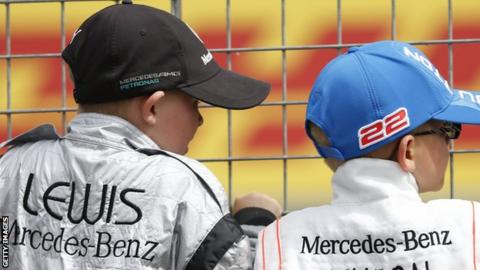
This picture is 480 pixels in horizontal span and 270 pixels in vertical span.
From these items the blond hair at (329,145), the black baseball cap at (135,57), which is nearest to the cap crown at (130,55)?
the black baseball cap at (135,57)

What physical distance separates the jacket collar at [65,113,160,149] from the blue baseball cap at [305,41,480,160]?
11.6 inches

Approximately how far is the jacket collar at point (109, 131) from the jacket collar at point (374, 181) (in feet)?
1.11

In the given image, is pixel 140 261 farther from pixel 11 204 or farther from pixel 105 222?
pixel 11 204

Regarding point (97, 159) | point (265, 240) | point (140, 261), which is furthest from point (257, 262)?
point (97, 159)

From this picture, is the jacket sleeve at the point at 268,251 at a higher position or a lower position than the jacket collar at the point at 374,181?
lower

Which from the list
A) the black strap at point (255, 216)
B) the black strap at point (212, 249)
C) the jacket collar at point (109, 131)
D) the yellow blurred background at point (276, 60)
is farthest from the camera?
the yellow blurred background at point (276, 60)

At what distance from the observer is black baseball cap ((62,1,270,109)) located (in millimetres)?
1842

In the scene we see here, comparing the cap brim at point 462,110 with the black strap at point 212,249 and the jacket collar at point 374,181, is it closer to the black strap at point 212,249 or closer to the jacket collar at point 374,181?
the jacket collar at point 374,181

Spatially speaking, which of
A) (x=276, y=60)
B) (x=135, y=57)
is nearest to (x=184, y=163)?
(x=135, y=57)

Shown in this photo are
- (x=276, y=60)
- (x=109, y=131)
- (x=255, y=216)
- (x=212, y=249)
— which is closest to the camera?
(x=212, y=249)

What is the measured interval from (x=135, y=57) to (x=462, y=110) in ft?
1.83

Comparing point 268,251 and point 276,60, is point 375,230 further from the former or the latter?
point 276,60

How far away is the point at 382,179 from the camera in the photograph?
1799mm

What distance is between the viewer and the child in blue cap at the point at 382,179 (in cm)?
177
